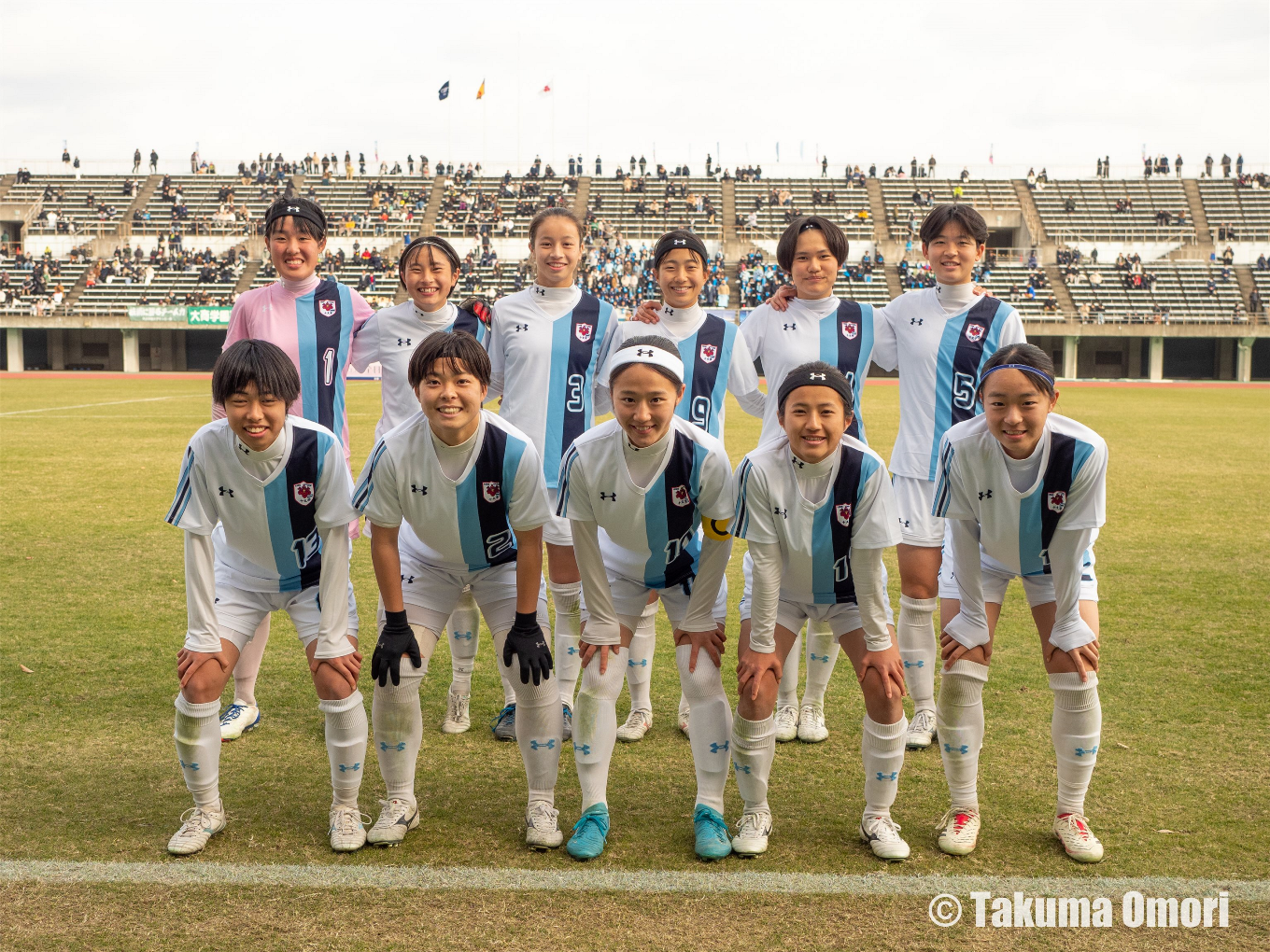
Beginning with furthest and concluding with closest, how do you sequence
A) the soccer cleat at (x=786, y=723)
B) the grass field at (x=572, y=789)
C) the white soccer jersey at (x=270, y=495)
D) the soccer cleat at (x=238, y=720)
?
the soccer cleat at (x=786, y=723), the soccer cleat at (x=238, y=720), the white soccer jersey at (x=270, y=495), the grass field at (x=572, y=789)

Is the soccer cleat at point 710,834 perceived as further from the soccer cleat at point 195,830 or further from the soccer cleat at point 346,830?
the soccer cleat at point 195,830

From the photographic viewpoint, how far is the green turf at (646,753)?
12.4 feet

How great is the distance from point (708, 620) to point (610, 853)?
910mm

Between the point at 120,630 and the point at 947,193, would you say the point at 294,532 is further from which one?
the point at 947,193

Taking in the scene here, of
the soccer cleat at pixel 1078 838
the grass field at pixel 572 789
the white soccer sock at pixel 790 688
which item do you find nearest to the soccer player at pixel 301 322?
the grass field at pixel 572 789

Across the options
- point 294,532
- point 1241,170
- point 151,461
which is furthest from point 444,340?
point 1241,170

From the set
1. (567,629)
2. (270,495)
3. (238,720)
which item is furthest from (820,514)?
(238,720)

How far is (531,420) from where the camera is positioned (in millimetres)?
5207

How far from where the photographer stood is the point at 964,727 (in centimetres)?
389

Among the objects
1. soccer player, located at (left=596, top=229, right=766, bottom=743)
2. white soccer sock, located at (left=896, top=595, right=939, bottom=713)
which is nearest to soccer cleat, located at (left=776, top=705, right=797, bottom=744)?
soccer player, located at (left=596, top=229, right=766, bottom=743)

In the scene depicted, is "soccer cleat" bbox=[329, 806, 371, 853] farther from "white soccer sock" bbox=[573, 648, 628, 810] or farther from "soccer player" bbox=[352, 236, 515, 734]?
"soccer player" bbox=[352, 236, 515, 734]

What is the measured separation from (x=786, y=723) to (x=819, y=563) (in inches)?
58.5

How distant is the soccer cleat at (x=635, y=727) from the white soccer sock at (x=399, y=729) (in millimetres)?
1288

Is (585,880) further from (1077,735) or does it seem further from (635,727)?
(1077,735)
